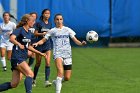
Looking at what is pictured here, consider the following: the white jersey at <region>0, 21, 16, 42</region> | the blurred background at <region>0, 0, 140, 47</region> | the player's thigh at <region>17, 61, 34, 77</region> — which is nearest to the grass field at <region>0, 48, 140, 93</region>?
the white jersey at <region>0, 21, 16, 42</region>

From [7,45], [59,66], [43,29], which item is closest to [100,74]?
[43,29]

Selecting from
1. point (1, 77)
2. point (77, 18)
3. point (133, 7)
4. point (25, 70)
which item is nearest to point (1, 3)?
point (77, 18)

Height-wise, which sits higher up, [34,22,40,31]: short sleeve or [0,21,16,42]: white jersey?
[0,21,16,42]: white jersey

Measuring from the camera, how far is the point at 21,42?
11039mm

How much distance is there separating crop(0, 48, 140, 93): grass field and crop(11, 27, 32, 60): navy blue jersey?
6.47ft

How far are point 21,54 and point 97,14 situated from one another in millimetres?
16837

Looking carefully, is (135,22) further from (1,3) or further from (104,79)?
(104,79)

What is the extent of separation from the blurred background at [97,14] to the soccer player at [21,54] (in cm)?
A: 1547

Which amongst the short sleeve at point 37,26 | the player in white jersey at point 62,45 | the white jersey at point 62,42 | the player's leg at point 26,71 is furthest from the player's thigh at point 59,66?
the short sleeve at point 37,26

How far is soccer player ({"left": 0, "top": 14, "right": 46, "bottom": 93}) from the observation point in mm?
10820

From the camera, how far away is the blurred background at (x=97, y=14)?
2686 cm

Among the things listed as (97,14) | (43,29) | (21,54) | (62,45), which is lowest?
(21,54)

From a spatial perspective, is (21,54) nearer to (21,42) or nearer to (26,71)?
(21,42)

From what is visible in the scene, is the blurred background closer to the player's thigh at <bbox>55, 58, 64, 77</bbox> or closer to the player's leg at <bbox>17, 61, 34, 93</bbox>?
the player's thigh at <bbox>55, 58, 64, 77</bbox>
